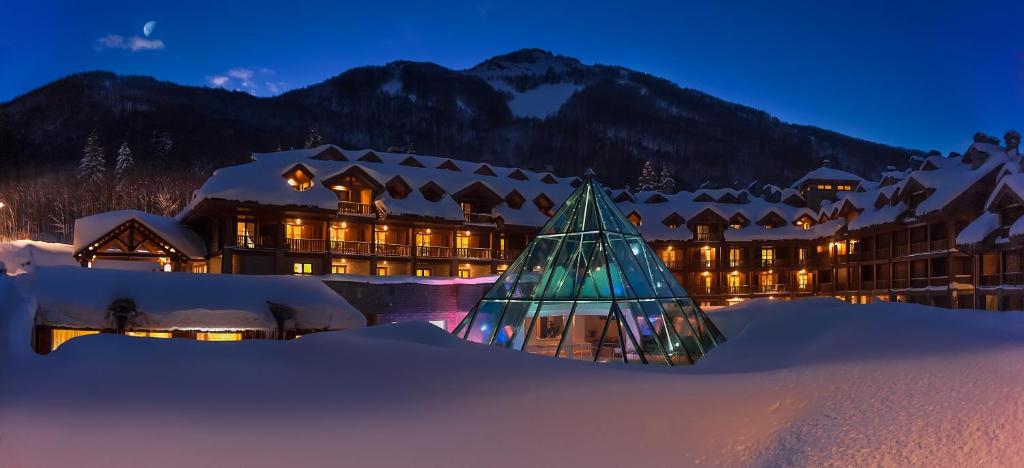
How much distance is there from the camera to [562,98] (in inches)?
7313

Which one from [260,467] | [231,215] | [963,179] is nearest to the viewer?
[260,467]

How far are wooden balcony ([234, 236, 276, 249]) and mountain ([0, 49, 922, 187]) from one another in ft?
159

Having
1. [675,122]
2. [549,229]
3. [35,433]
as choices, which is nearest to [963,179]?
[549,229]

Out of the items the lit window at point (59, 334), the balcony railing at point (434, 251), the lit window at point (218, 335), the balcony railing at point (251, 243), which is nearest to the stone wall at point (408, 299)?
the lit window at point (218, 335)

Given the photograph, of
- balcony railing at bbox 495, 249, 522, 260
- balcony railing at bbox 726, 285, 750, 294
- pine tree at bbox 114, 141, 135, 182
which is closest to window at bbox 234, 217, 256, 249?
balcony railing at bbox 495, 249, 522, 260

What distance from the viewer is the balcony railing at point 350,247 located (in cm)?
3759

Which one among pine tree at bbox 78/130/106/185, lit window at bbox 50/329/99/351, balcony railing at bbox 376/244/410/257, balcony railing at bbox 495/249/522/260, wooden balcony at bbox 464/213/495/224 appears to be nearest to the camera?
lit window at bbox 50/329/99/351

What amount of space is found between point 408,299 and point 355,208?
34.3 ft

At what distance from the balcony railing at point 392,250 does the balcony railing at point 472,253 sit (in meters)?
3.37

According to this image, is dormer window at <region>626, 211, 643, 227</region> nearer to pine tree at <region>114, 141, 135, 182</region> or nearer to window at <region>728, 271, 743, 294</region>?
window at <region>728, 271, 743, 294</region>

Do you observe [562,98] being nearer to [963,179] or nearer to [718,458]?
[963,179]

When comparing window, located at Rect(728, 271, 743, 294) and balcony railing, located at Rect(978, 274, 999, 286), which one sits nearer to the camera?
balcony railing, located at Rect(978, 274, 999, 286)

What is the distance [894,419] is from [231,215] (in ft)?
105

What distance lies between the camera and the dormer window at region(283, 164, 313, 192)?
37150mm
